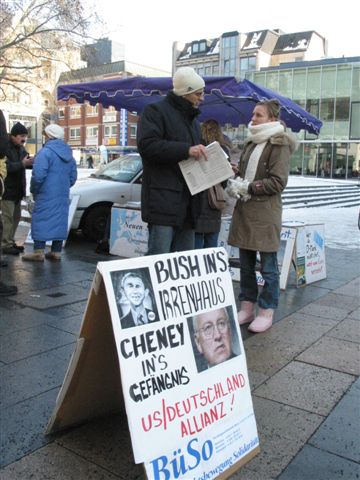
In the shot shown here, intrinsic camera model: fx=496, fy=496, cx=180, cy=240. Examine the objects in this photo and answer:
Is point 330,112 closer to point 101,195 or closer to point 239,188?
point 101,195

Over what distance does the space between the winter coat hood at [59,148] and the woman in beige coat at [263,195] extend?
10.4 ft

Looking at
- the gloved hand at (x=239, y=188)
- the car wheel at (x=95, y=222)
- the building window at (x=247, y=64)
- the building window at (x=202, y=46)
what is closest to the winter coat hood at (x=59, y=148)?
the car wheel at (x=95, y=222)

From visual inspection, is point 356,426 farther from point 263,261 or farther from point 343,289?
point 343,289

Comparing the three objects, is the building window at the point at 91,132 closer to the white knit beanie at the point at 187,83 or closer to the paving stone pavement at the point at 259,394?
the paving stone pavement at the point at 259,394

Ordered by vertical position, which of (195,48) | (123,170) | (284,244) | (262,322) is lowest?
(262,322)

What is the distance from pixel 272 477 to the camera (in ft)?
7.62

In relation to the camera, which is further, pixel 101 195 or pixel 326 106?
pixel 326 106

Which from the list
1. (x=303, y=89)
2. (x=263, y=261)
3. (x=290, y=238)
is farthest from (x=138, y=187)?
(x=303, y=89)

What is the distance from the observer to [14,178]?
697cm

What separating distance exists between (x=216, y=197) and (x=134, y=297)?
3.27 meters

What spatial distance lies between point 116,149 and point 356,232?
188 feet

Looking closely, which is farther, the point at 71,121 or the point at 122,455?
the point at 71,121

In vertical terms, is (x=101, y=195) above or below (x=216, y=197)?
below

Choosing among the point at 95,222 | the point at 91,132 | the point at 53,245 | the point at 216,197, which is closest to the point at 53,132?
the point at 53,245
